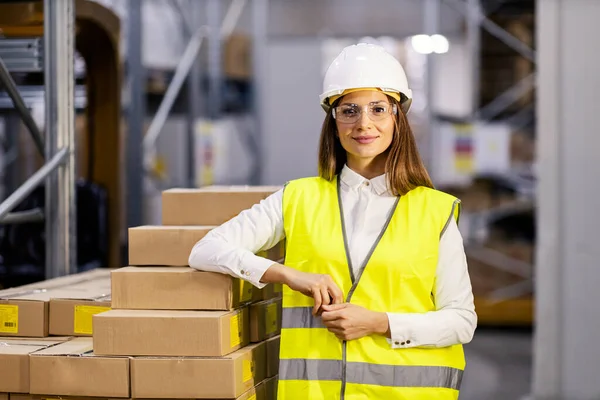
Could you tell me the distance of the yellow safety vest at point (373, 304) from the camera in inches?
118

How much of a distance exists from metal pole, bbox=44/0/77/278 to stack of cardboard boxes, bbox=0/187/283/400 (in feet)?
3.85

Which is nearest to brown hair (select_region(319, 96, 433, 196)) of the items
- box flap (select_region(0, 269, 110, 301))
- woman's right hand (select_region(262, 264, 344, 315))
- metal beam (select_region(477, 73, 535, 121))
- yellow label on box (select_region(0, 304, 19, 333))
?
woman's right hand (select_region(262, 264, 344, 315))

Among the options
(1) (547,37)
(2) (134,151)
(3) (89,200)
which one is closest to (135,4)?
Answer: (2) (134,151)

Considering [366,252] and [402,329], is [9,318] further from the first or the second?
[402,329]

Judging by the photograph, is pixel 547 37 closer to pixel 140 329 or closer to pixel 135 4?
pixel 135 4

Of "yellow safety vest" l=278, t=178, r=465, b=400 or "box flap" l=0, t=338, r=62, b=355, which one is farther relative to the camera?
"box flap" l=0, t=338, r=62, b=355

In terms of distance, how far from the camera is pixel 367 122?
10.1ft

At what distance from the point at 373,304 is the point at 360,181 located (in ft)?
1.44

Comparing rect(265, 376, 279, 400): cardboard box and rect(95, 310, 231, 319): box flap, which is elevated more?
rect(95, 310, 231, 319): box flap

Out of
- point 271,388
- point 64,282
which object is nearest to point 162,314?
point 271,388

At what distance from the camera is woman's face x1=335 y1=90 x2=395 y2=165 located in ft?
10.2

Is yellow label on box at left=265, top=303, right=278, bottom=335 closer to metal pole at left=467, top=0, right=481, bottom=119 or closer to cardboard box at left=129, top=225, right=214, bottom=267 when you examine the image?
cardboard box at left=129, top=225, right=214, bottom=267

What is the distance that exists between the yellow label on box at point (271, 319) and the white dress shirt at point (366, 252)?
1.09 ft

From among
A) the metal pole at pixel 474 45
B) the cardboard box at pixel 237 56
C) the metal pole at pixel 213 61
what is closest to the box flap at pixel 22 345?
the metal pole at pixel 213 61
